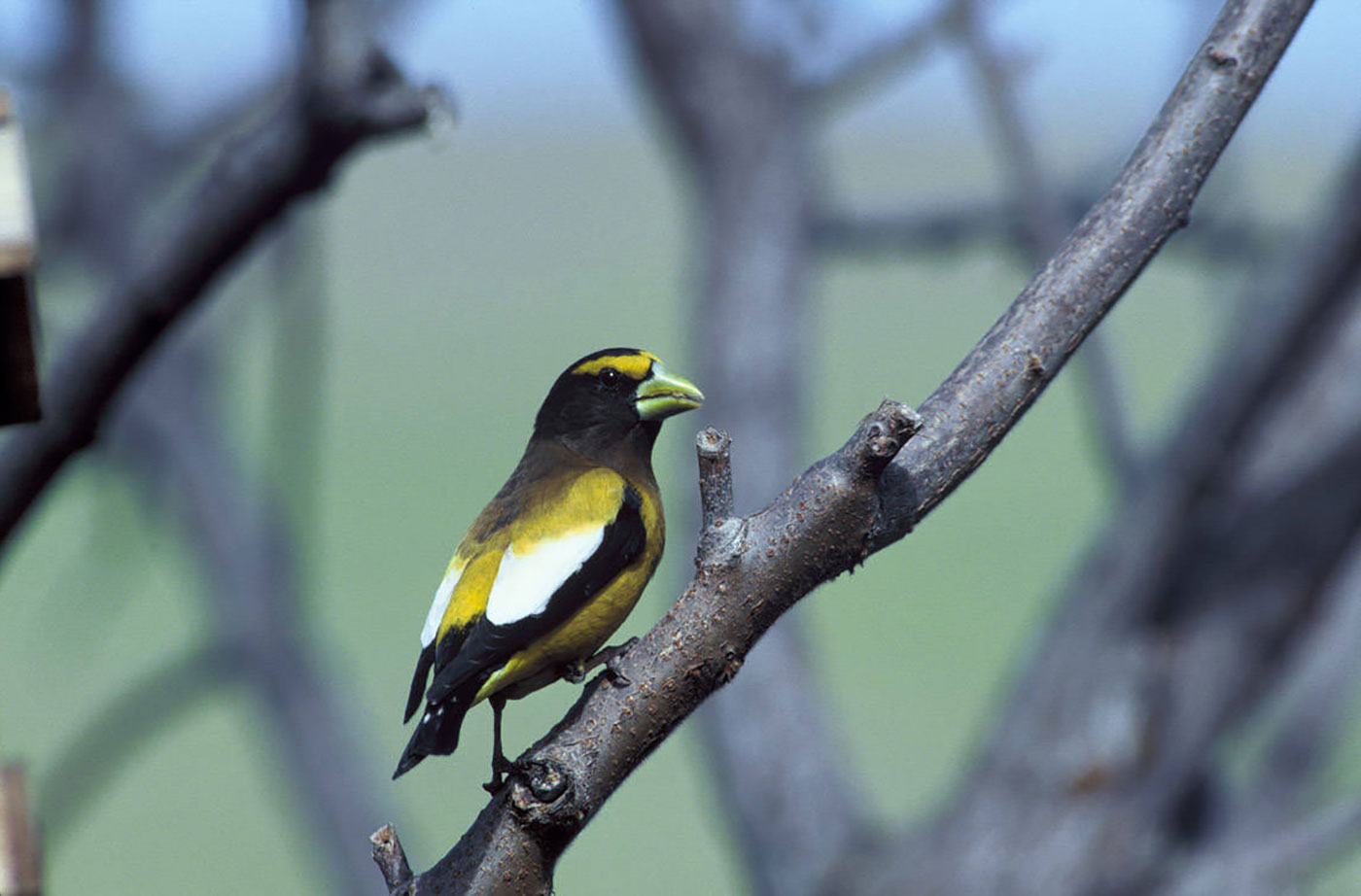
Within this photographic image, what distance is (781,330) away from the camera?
5.43 m

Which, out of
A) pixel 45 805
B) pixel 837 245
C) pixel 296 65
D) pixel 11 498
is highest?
pixel 296 65

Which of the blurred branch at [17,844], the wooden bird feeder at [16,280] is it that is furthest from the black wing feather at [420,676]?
the blurred branch at [17,844]

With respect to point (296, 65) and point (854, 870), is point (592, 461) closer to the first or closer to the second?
point (296, 65)

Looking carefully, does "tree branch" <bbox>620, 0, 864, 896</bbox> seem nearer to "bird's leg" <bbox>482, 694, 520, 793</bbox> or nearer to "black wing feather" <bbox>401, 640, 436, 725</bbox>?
"bird's leg" <bbox>482, 694, 520, 793</bbox>

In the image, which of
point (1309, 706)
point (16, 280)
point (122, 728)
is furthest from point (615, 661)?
point (122, 728)

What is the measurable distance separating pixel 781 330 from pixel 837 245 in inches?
32.8

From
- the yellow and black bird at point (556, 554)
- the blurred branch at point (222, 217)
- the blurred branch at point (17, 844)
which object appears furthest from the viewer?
the blurred branch at point (222, 217)

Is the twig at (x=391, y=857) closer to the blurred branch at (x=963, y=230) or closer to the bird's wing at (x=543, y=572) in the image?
the bird's wing at (x=543, y=572)

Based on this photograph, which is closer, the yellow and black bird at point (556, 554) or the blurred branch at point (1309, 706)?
the yellow and black bird at point (556, 554)

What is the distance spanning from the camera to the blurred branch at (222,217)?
2.76 m

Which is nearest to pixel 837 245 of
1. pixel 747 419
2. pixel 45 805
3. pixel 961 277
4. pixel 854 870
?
pixel 961 277

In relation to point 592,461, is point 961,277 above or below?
below

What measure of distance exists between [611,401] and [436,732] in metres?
0.41

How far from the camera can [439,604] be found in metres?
1.20
